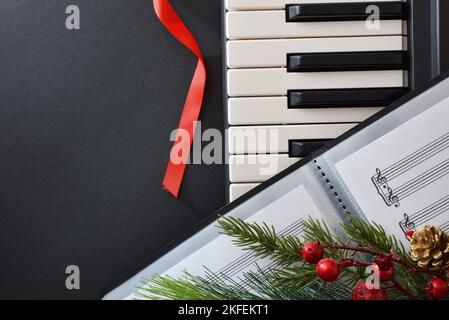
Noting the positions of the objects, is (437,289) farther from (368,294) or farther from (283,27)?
(283,27)

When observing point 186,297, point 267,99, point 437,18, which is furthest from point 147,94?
point 186,297

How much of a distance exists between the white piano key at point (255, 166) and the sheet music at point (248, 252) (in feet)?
0.61

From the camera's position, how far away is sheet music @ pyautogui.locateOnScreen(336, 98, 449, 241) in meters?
1.15

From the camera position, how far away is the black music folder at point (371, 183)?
115cm

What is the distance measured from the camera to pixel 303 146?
1.34 metres

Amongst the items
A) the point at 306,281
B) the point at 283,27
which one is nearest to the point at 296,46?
the point at 283,27

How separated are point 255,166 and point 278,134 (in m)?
0.09

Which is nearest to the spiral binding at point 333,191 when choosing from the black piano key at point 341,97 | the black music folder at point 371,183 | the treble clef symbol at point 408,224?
the black music folder at point 371,183

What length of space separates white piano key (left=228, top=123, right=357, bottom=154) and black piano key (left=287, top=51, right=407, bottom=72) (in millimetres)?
131

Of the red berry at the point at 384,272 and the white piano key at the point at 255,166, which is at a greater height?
the white piano key at the point at 255,166

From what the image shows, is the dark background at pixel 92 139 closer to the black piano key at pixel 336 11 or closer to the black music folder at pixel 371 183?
the black piano key at pixel 336 11

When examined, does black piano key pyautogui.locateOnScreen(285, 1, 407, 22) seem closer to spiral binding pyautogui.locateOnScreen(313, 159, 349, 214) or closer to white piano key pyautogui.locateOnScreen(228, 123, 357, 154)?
white piano key pyautogui.locateOnScreen(228, 123, 357, 154)

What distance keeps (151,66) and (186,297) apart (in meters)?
0.93

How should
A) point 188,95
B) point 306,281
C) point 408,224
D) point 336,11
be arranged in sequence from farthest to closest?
point 188,95 < point 336,11 < point 408,224 < point 306,281
